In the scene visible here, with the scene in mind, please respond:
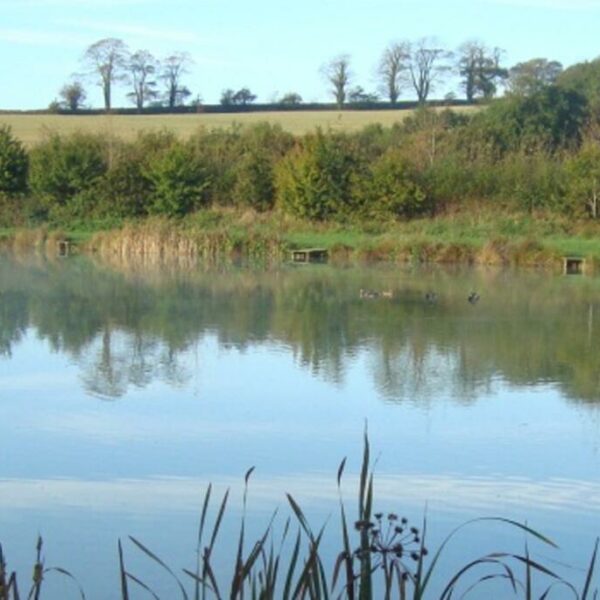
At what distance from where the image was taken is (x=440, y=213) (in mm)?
28797

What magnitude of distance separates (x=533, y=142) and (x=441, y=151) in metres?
3.49

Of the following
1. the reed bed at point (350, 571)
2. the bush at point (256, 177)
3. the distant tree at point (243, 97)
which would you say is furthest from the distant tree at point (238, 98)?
the reed bed at point (350, 571)

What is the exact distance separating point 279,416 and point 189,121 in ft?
117

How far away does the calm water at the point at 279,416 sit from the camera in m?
5.77

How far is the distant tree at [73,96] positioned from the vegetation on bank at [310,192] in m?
15.5

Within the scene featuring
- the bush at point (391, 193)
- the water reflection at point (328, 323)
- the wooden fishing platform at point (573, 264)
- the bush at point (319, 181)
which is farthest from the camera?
the bush at point (319, 181)

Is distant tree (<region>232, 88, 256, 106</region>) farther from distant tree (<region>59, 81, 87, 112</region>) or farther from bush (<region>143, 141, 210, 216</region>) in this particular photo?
bush (<region>143, 141, 210, 216</region>)

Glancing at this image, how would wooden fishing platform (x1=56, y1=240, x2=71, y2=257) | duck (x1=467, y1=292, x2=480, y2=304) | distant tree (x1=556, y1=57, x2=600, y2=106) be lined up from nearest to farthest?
1. duck (x1=467, y1=292, x2=480, y2=304)
2. wooden fishing platform (x1=56, y1=240, x2=71, y2=257)
3. distant tree (x1=556, y1=57, x2=600, y2=106)

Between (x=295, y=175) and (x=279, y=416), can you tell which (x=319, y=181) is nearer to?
(x=295, y=175)

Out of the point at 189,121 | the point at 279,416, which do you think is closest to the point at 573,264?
the point at 279,416

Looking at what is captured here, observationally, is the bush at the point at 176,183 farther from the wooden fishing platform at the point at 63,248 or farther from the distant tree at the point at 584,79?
the distant tree at the point at 584,79

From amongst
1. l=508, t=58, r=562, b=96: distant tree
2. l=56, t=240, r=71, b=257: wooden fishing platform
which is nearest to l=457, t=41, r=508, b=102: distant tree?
l=508, t=58, r=562, b=96: distant tree

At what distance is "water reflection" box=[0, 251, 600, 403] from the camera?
33.9 ft

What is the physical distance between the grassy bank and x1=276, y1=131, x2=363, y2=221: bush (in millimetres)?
500
